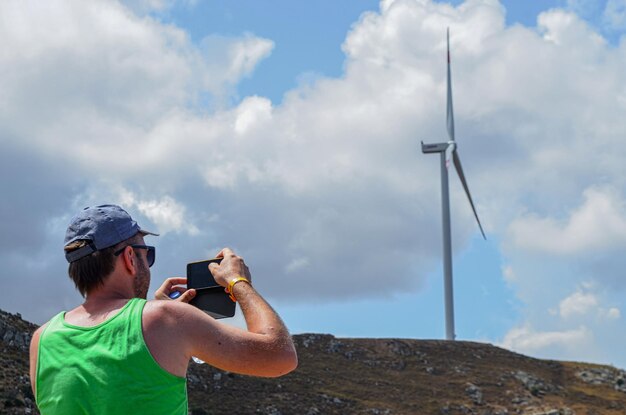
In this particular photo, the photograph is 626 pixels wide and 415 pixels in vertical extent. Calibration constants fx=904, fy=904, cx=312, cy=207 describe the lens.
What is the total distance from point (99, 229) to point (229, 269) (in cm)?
54

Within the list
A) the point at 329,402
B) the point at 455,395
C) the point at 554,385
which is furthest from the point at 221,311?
the point at 554,385

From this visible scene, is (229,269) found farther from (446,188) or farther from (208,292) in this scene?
(446,188)

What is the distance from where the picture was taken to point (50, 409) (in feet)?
11.3

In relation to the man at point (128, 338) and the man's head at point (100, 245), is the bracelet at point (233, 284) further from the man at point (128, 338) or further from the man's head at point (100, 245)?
the man's head at point (100, 245)

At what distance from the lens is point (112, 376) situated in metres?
3.30

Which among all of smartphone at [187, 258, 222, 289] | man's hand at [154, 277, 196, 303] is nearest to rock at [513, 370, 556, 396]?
man's hand at [154, 277, 196, 303]

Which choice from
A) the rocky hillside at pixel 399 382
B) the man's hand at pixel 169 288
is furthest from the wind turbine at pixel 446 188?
the man's hand at pixel 169 288

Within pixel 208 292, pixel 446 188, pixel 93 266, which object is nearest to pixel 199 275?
pixel 208 292

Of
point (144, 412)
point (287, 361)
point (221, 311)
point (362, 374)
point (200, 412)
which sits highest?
point (362, 374)

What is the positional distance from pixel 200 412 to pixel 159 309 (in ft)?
175

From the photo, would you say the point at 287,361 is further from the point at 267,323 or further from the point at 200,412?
the point at 200,412

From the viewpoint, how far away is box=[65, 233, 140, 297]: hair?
11.7ft

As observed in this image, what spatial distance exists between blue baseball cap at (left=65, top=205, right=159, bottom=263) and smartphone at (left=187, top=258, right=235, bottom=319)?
360mm

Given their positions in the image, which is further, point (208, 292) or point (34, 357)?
point (208, 292)
